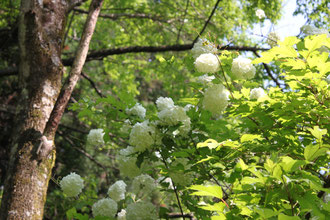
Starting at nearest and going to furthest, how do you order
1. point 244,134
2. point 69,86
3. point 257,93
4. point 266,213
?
point 266,213 → point 244,134 → point 257,93 → point 69,86

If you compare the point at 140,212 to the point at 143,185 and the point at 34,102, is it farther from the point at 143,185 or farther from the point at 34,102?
the point at 34,102

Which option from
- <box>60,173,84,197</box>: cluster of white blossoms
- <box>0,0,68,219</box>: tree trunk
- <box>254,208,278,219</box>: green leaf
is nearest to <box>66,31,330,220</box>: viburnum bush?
<box>254,208,278,219</box>: green leaf

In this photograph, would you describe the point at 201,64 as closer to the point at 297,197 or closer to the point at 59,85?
the point at 297,197

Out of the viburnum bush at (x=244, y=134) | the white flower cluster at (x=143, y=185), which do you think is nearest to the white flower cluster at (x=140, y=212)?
the viburnum bush at (x=244, y=134)

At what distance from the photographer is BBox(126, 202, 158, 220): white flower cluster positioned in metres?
2.07

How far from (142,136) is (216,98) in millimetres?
500

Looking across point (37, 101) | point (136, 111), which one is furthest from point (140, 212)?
point (37, 101)

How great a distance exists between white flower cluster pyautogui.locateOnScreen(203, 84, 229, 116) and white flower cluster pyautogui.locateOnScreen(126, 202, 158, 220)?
0.80 m

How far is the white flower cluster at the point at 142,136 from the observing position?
6.30ft

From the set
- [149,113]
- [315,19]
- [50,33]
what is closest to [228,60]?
[149,113]

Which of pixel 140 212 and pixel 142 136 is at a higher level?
pixel 142 136

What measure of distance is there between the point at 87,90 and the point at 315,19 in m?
6.58

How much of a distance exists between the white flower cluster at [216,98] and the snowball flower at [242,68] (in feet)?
0.39

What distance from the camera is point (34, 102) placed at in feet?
8.88
